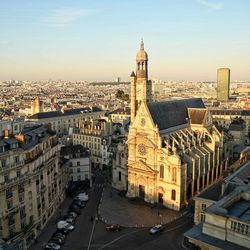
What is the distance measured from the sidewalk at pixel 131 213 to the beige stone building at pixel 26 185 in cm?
1261

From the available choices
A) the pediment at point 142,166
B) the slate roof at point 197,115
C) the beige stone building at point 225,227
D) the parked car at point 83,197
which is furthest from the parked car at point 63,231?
the slate roof at point 197,115

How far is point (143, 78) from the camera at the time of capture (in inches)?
3359

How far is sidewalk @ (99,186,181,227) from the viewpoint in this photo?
218ft

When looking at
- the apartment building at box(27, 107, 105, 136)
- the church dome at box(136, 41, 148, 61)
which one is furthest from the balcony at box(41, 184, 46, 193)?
the apartment building at box(27, 107, 105, 136)

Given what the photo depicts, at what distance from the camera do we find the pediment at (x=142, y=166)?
76.8 meters

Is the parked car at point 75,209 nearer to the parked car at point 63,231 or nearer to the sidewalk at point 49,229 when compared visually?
the sidewalk at point 49,229

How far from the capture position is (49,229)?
63.4m

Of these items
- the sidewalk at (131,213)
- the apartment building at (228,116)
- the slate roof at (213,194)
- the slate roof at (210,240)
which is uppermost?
the slate roof at (210,240)

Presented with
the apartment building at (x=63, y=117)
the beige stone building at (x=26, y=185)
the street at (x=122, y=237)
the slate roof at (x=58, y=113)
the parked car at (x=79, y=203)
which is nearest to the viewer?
the beige stone building at (x=26, y=185)

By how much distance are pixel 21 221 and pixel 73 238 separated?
10024 mm

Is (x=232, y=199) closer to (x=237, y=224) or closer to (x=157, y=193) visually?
(x=237, y=224)

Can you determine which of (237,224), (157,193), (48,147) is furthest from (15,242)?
(237,224)

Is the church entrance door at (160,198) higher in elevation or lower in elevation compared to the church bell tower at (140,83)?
lower

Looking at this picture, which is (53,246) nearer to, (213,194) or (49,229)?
(49,229)
